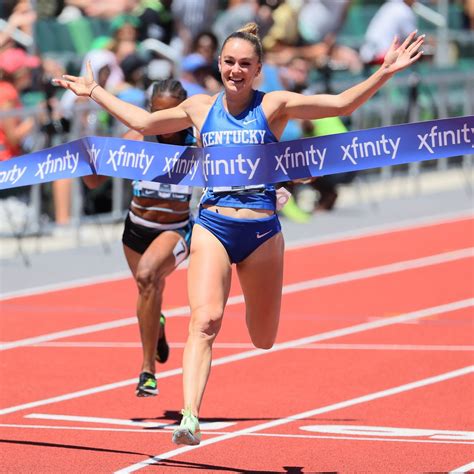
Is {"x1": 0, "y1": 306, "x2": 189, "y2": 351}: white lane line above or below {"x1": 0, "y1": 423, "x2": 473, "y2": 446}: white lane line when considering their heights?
above

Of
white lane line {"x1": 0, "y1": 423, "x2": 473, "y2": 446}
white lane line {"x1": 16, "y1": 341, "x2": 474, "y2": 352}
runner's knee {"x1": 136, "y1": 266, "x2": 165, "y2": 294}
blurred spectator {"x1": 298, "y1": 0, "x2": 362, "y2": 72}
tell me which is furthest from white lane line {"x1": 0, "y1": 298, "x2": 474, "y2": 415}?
blurred spectator {"x1": 298, "y1": 0, "x2": 362, "y2": 72}

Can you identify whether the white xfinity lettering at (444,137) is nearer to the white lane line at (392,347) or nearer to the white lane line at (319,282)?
the white lane line at (392,347)

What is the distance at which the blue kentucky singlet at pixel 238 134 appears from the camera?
8.46m

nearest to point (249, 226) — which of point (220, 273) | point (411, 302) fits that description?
point (220, 273)

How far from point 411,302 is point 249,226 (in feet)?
23.1

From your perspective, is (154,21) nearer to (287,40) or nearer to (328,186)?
(287,40)

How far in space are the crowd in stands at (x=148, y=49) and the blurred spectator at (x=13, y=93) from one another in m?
0.01

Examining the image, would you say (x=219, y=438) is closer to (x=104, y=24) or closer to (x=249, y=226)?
(x=249, y=226)

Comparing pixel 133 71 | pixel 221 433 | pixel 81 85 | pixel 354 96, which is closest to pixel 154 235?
pixel 221 433

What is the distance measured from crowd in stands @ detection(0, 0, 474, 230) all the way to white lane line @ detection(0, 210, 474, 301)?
105cm

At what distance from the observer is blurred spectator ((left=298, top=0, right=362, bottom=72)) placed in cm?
2389

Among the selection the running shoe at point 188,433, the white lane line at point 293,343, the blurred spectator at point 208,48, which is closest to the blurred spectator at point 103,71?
the blurred spectator at point 208,48

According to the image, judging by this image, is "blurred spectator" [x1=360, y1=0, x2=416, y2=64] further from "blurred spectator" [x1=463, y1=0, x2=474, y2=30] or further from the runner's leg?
the runner's leg

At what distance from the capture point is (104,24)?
22.3 metres
